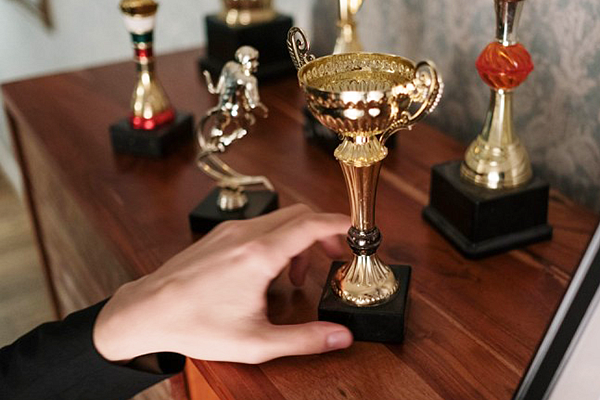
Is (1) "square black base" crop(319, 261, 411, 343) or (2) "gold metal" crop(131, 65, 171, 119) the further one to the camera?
(2) "gold metal" crop(131, 65, 171, 119)

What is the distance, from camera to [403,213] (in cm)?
85

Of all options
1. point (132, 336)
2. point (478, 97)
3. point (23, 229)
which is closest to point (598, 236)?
point (132, 336)

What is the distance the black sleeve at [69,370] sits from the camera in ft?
2.20

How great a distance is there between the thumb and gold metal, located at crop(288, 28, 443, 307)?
41 mm

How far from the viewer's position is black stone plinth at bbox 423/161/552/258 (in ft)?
2.44

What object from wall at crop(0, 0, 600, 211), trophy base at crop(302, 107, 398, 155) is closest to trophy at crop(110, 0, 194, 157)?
trophy base at crop(302, 107, 398, 155)

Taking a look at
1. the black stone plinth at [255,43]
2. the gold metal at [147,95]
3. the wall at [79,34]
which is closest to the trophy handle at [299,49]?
the gold metal at [147,95]

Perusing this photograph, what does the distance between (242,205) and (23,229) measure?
1777 mm

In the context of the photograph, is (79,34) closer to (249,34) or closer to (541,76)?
(249,34)

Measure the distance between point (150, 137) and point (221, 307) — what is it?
455 millimetres

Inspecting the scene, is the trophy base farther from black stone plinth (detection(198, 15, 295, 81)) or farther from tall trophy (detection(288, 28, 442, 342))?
tall trophy (detection(288, 28, 442, 342))

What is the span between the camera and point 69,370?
0.68 metres

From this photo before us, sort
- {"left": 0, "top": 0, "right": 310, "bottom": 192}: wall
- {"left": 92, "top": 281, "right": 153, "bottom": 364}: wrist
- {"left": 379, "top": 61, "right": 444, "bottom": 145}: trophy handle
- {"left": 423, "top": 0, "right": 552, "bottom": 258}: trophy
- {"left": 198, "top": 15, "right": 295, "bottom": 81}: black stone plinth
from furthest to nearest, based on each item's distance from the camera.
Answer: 1. {"left": 0, "top": 0, "right": 310, "bottom": 192}: wall
2. {"left": 198, "top": 15, "right": 295, "bottom": 81}: black stone plinth
3. {"left": 423, "top": 0, "right": 552, "bottom": 258}: trophy
4. {"left": 92, "top": 281, "right": 153, "bottom": 364}: wrist
5. {"left": 379, "top": 61, "right": 444, "bottom": 145}: trophy handle

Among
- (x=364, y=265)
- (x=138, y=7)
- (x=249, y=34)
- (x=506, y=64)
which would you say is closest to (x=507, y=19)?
(x=506, y=64)
